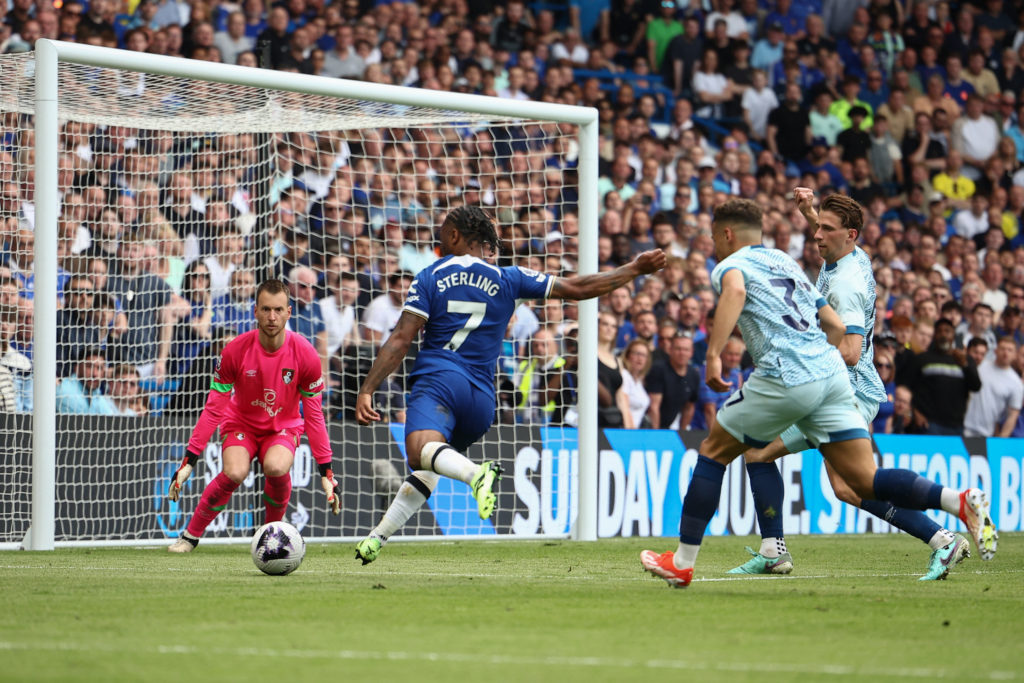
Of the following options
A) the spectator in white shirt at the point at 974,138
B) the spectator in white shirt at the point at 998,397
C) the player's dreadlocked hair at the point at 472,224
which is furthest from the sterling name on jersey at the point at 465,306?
the spectator in white shirt at the point at 974,138

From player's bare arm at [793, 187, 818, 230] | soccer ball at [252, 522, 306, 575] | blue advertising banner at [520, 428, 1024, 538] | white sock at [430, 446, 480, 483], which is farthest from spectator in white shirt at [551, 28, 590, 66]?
soccer ball at [252, 522, 306, 575]

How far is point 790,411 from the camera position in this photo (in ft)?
24.4

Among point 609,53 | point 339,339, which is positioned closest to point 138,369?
point 339,339

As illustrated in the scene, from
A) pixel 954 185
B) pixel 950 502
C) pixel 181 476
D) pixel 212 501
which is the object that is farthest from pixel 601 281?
pixel 954 185

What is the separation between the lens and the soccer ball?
8.08 metres

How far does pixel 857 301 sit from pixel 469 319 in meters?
2.17

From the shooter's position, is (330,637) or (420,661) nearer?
(420,661)

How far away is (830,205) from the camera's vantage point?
8664mm

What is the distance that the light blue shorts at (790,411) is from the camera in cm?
743

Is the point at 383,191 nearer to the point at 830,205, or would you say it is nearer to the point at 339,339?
the point at 339,339

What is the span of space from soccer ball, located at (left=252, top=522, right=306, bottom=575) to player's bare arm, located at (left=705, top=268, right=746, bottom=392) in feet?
8.13

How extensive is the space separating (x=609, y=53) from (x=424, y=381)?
13432mm

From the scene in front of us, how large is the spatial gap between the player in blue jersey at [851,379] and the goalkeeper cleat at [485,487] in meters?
1.96

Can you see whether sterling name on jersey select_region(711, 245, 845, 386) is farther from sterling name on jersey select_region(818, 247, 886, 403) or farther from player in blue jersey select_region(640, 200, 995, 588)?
sterling name on jersey select_region(818, 247, 886, 403)
